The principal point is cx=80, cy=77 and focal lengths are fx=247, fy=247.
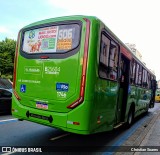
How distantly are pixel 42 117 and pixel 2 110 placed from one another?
6024 mm

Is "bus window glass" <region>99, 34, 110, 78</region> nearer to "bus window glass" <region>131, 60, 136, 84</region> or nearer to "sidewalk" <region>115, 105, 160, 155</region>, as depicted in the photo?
"sidewalk" <region>115, 105, 160, 155</region>

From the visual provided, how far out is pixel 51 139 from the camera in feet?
24.4

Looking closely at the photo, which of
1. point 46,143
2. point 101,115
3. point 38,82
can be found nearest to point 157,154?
point 101,115

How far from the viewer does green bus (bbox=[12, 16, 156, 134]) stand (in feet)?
18.3

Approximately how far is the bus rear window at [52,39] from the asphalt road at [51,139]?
8.20 feet

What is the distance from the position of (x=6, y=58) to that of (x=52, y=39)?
3854cm

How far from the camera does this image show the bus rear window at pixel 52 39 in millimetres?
5910

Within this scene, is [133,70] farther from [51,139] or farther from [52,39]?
[52,39]

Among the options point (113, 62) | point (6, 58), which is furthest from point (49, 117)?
point (6, 58)

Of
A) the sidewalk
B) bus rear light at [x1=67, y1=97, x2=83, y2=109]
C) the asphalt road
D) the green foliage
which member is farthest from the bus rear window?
the green foliage

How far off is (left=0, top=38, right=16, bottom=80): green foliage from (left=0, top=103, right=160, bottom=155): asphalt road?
34.1 metres

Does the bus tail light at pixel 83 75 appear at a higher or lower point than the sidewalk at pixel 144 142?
higher

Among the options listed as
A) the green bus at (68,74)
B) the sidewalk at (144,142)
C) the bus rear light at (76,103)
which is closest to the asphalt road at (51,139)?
the sidewalk at (144,142)

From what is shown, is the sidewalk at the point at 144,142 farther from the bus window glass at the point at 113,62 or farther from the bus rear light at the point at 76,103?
the bus window glass at the point at 113,62
